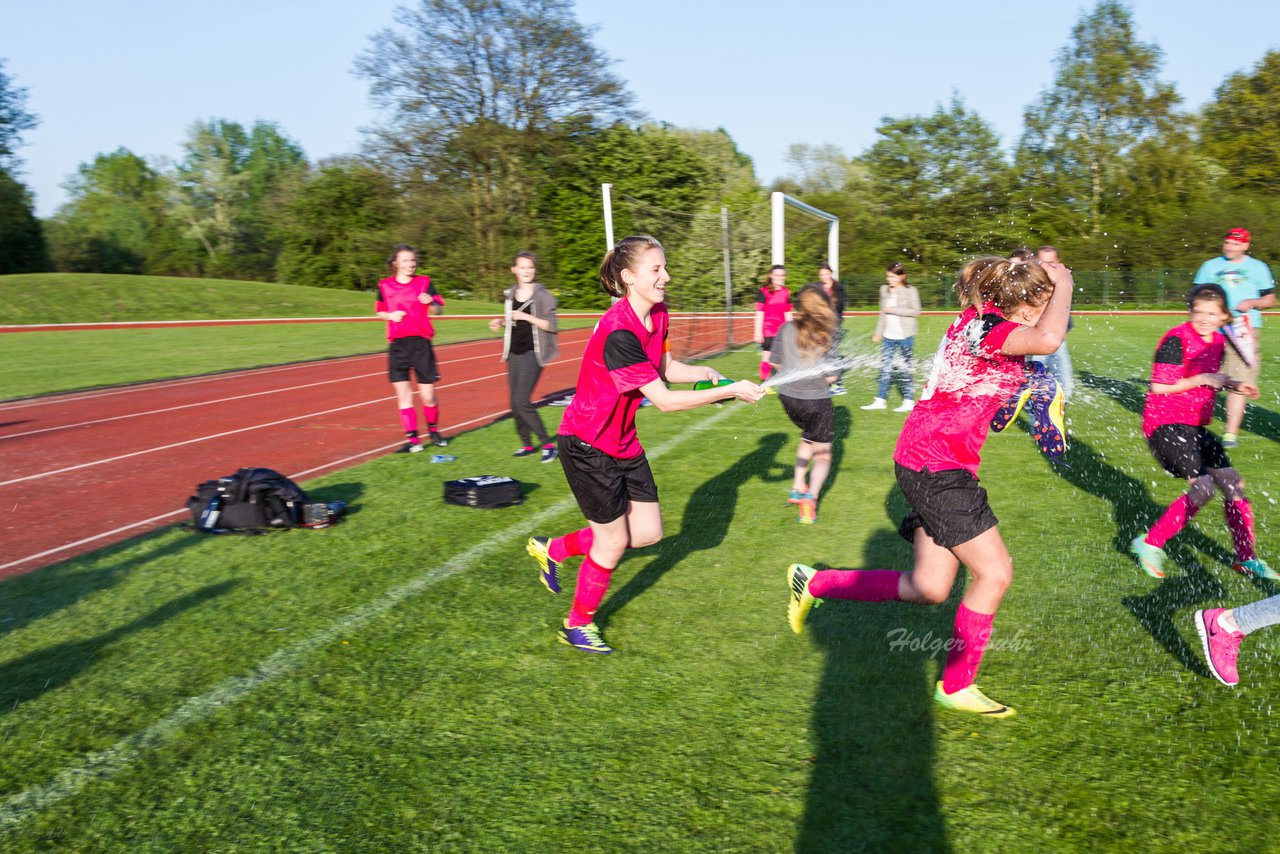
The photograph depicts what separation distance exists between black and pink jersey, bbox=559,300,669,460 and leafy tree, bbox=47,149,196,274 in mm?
59585

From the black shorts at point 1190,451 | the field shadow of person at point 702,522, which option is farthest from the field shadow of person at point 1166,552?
the field shadow of person at point 702,522

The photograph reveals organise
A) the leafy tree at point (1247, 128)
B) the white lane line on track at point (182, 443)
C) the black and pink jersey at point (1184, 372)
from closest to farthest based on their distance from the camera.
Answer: the black and pink jersey at point (1184, 372) → the white lane line on track at point (182, 443) → the leafy tree at point (1247, 128)

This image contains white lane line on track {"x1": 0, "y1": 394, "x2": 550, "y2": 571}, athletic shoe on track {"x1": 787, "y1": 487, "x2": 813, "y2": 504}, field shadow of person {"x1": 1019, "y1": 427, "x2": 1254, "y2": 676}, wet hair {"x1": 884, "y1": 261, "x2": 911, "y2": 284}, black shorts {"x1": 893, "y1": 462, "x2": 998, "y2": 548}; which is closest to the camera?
black shorts {"x1": 893, "y1": 462, "x2": 998, "y2": 548}

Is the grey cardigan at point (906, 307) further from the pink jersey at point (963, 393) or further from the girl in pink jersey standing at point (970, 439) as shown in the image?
the pink jersey at point (963, 393)

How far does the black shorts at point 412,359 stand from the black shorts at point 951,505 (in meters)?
6.13

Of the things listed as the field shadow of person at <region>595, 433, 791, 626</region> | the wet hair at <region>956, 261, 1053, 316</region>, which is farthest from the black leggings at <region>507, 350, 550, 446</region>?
the wet hair at <region>956, 261, 1053, 316</region>

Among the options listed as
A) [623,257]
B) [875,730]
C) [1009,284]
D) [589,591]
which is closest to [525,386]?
[589,591]

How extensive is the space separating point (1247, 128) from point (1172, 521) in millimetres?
48206

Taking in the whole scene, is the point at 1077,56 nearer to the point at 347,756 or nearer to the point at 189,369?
the point at 189,369

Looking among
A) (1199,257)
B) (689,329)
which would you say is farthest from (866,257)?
(689,329)

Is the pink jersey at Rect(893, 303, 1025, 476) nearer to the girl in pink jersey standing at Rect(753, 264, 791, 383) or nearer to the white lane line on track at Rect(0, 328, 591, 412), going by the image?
the girl in pink jersey standing at Rect(753, 264, 791, 383)

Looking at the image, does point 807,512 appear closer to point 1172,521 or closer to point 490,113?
point 1172,521

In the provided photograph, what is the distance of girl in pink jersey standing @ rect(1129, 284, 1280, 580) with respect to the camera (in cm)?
480

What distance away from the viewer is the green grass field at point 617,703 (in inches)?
112
